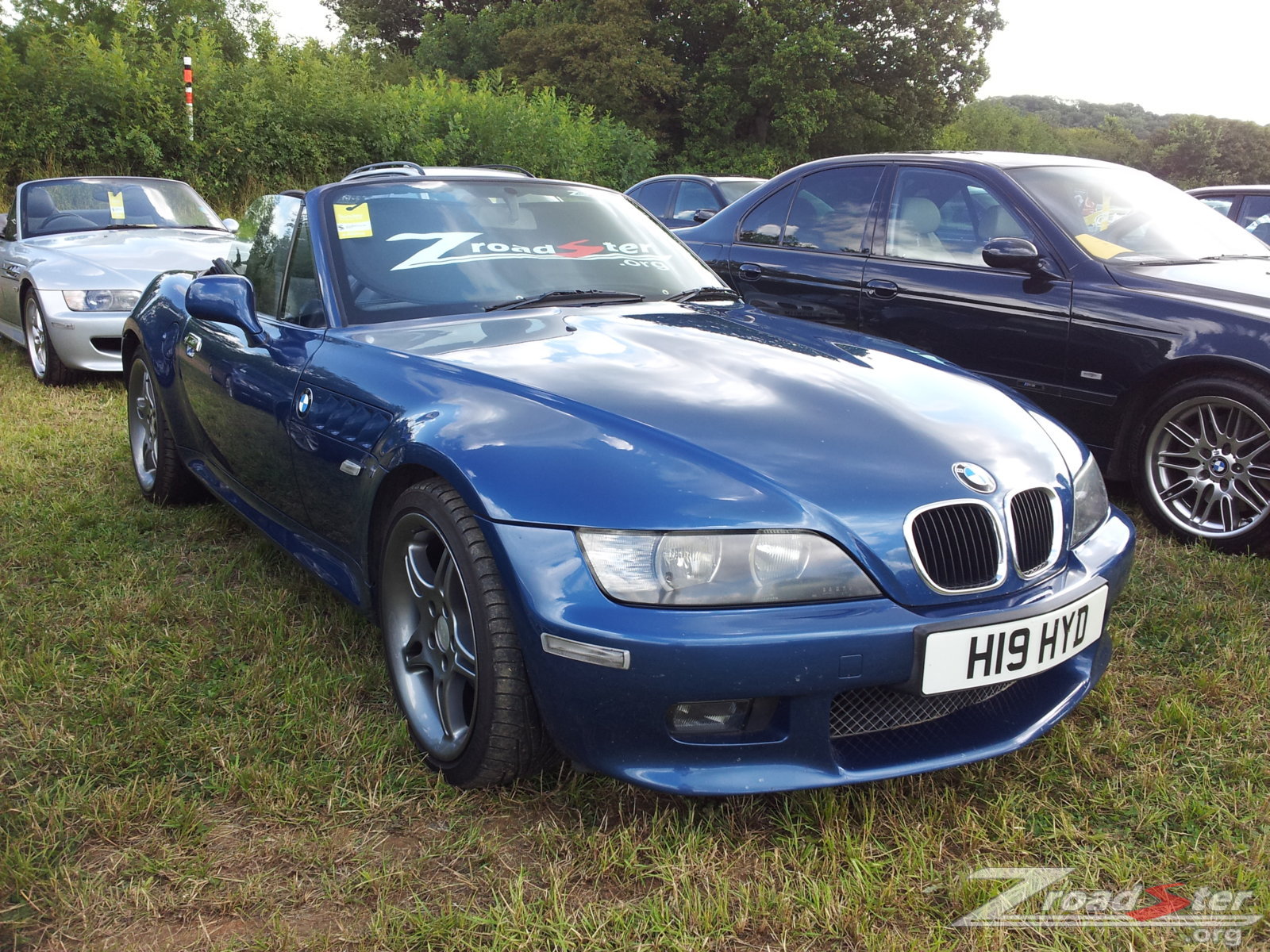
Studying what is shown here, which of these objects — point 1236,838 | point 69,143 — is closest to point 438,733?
point 1236,838

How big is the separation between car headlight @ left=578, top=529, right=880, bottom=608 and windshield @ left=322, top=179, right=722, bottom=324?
1228 mm

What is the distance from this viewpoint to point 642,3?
32.3m

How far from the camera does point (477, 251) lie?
9.63ft

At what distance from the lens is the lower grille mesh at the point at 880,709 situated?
1.86m

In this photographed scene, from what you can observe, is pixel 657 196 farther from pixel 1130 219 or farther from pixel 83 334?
pixel 1130 219

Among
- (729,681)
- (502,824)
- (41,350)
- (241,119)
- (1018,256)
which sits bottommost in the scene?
(502,824)

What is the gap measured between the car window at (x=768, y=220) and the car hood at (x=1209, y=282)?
174 cm

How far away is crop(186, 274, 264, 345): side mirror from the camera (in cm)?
304

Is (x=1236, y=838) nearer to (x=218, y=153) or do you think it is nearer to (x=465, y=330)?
(x=465, y=330)

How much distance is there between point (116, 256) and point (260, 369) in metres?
4.55

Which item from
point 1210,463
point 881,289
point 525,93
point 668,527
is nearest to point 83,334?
point 881,289

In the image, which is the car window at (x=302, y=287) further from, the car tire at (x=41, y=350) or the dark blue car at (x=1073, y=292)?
the car tire at (x=41, y=350)

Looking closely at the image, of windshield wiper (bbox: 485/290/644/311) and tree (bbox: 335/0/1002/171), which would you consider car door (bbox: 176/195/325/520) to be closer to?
windshield wiper (bbox: 485/290/644/311)

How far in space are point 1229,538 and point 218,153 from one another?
50.4 feet
